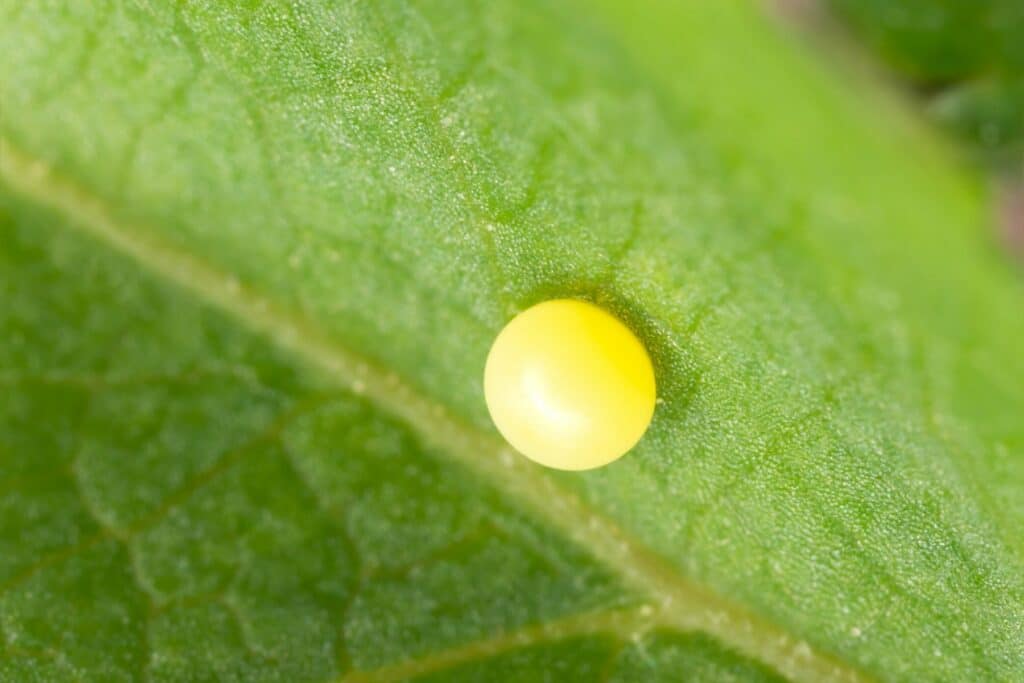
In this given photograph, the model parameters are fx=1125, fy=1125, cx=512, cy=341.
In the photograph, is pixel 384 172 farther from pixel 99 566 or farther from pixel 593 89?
pixel 99 566

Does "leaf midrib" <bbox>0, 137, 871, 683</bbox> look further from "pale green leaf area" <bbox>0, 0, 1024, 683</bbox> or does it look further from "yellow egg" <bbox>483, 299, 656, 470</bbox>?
"yellow egg" <bbox>483, 299, 656, 470</bbox>

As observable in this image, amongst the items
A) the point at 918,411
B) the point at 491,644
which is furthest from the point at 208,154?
the point at 918,411

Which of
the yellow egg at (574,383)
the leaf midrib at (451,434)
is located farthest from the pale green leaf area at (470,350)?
the yellow egg at (574,383)

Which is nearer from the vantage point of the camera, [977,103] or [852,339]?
[852,339]

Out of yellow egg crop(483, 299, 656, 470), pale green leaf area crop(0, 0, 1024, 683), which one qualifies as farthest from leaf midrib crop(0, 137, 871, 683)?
yellow egg crop(483, 299, 656, 470)

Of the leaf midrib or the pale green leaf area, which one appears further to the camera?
the leaf midrib

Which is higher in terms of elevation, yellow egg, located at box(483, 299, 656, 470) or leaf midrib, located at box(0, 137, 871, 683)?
yellow egg, located at box(483, 299, 656, 470)

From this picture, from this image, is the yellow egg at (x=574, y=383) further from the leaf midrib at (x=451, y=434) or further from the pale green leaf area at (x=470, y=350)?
the leaf midrib at (x=451, y=434)
